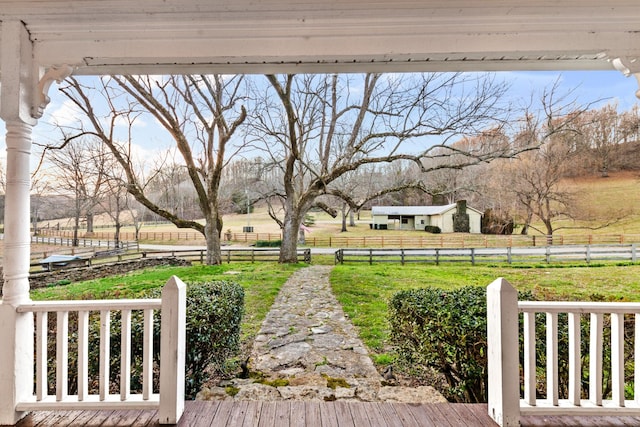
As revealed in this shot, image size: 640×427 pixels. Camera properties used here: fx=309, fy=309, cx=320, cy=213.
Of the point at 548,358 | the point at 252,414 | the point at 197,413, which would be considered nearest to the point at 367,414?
the point at 252,414

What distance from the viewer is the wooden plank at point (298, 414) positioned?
6.11 ft

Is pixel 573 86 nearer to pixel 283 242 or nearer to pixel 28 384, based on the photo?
pixel 283 242

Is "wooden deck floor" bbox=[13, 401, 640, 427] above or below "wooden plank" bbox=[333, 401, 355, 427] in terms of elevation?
above

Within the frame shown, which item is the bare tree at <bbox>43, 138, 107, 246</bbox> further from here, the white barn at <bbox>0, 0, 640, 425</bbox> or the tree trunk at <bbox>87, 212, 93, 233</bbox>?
the white barn at <bbox>0, 0, 640, 425</bbox>

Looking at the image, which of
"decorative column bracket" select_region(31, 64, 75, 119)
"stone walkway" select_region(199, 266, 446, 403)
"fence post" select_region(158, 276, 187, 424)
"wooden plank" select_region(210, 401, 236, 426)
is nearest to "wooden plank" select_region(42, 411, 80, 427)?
"fence post" select_region(158, 276, 187, 424)

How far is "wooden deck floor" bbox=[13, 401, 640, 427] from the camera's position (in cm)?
185

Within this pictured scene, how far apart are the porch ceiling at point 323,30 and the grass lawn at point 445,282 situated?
1559 millimetres

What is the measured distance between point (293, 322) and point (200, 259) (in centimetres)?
101

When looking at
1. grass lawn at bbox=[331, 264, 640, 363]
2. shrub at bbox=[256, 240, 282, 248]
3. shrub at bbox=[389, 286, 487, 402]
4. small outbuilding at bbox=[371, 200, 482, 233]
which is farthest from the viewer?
shrub at bbox=[256, 240, 282, 248]

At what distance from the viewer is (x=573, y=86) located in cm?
250

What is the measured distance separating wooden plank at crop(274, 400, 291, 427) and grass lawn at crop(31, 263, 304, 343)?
56 cm

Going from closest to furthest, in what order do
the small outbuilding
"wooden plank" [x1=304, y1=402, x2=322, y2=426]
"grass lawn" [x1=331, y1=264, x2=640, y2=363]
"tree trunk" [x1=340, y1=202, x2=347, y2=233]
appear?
"wooden plank" [x1=304, y1=402, x2=322, y2=426]
"grass lawn" [x1=331, y1=264, x2=640, y2=363]
the small outbuilding
"tree trunk" [x1=340, y1=202, x2=347, y2=233]

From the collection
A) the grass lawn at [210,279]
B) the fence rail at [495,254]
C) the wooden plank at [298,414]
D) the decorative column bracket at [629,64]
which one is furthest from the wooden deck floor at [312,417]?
the decorative column bracket at [629,64]

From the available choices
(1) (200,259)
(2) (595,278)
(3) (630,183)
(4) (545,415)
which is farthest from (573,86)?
(1) (200,259)
